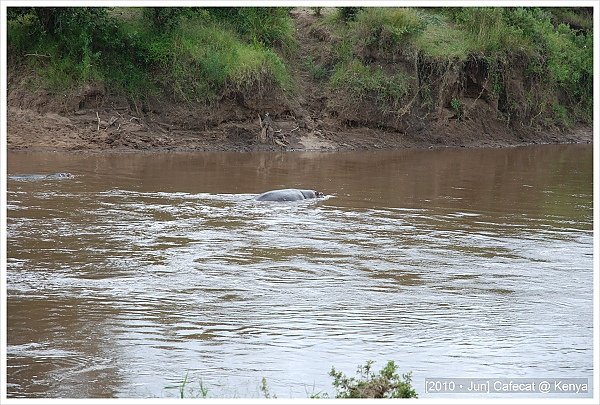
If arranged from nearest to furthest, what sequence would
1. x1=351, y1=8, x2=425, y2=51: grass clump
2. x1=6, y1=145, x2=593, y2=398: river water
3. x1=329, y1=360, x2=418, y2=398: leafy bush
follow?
x1=329, y1=360, x2=418, y2=398: leafy bush, x1=6, y1=145, x2=593, y2=398: river water, x1=351, y1=8, x2=425, y2=51: grass clump

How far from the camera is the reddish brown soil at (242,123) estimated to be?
21203 millimetres

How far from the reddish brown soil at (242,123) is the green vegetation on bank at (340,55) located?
12.4 inches

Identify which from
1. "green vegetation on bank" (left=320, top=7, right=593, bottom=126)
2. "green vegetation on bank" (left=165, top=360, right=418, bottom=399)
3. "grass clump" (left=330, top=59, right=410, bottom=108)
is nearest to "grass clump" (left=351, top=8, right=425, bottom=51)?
"green vegetation on bank" (left=320, top=7, right=593, bottom=126)

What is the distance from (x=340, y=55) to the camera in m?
25.8

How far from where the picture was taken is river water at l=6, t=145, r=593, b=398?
6.38 metres

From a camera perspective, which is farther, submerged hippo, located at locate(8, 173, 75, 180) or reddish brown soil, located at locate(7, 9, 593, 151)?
reddish brown soil, located at locate(7, 9, 593, 151)

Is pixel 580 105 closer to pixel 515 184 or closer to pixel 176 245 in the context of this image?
pixel 515 184

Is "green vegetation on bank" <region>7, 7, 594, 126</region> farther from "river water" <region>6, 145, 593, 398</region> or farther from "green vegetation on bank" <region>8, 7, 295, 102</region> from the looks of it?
"river water" <region>6, 145, 593, 398</region>

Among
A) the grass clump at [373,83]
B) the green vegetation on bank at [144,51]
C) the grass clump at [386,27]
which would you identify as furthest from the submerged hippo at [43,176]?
the grass clump at [386,27]

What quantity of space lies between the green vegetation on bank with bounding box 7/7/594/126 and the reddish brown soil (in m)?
0.31

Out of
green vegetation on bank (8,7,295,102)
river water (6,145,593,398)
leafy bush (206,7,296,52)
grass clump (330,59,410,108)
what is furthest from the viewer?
leafy bush (206,7,296,52)

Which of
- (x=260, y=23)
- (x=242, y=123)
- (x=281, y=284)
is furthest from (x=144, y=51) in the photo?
(x=281, y=284)

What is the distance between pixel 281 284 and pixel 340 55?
17.8 m

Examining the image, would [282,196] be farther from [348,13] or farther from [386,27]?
[348,13]
